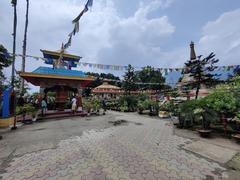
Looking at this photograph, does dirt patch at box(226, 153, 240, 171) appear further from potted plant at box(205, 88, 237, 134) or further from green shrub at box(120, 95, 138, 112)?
green shrub at box(120, 95, 138, 112)

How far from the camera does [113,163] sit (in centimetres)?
350

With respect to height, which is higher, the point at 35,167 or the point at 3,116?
the point at 3,116

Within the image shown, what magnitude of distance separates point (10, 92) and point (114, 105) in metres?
11.4

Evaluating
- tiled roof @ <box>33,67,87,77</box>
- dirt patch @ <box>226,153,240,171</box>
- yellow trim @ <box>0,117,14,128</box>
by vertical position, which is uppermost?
tiled roof @ <box>33,67,87,77</box>

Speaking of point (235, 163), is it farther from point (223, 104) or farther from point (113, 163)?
point (113, 163)

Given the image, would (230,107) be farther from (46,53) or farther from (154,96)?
(46,53)

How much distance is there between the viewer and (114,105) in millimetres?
18062

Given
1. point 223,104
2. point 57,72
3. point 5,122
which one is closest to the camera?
point 223,104

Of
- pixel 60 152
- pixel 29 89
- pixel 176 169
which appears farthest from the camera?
pixel 29 89

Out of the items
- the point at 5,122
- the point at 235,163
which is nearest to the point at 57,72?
the point at 5,122

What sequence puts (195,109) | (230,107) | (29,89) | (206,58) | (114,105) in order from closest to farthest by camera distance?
1. (230,107)
2. (195,109)
3. (206,58)
4. (114,105)
5. (29,89)

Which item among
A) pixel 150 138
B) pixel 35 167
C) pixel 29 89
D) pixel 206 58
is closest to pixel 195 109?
pixel 150 138

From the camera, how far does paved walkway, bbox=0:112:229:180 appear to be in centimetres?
301

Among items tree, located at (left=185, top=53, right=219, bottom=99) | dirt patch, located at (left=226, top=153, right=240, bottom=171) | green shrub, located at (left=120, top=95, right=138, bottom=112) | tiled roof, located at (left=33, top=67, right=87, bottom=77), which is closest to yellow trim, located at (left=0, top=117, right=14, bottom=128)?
tiled roof, located at (left=33, top=67, right=87, bottom=77)
